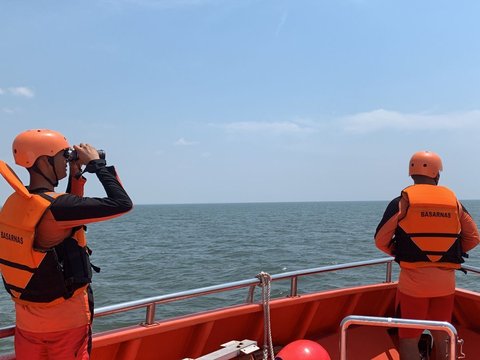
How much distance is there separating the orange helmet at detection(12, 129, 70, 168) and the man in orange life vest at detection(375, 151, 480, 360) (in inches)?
91.0

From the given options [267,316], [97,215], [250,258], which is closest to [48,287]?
[97,215]

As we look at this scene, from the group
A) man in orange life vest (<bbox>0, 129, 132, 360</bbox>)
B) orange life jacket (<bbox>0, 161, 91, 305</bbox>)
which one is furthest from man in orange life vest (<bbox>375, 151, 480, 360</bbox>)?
orange life jacket (<bbox>0, 161, 91, 305</bbox>)

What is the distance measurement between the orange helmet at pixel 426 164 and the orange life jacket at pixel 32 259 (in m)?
2.45

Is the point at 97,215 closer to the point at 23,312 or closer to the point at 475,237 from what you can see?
the point at 23,312

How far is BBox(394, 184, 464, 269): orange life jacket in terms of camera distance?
3.40m

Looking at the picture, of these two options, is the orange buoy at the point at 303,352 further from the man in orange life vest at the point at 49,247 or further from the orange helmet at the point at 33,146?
the orange helmet at the point at 33,146

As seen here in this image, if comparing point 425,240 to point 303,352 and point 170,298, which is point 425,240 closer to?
point 303,352

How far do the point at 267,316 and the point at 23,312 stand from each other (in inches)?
76.2

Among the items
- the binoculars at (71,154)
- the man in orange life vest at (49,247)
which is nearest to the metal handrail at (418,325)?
the man in orange life vest at (49,247)

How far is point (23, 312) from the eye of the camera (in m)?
2.44

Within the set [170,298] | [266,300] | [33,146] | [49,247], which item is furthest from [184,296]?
[33,146]

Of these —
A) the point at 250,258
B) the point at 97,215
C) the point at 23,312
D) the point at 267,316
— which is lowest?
the point at 250,258

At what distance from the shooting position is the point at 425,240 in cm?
341

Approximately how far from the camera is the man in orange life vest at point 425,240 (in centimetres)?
340
